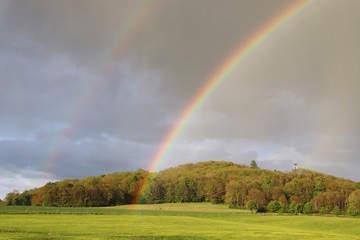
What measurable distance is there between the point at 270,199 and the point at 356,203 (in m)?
32.7

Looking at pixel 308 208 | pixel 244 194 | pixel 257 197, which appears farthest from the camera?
pixel 244 194

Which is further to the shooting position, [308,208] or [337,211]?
[308,208]

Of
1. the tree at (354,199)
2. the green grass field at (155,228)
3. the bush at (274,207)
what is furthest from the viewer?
the tree at (354,199)

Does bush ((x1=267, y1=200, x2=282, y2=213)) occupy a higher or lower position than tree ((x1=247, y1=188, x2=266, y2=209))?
lower

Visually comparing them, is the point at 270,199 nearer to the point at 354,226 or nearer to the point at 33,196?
the point at 354,226

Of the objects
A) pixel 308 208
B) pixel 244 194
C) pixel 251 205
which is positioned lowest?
pixel 308 208

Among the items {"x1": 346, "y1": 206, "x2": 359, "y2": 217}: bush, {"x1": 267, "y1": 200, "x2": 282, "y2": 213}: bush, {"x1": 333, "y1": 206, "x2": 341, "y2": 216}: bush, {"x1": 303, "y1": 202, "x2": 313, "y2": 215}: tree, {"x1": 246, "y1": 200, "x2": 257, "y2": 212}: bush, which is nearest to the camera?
{"x1": 346, "y1": 206, "x2": 359, "y2": 217}: bush

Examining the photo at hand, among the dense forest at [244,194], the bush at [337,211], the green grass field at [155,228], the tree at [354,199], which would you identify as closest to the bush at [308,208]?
the dense forest at [244,194]

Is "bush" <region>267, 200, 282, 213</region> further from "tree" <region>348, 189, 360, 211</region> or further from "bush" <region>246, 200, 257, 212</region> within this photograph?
"tree" <region>348, 189, 360, 211</region>

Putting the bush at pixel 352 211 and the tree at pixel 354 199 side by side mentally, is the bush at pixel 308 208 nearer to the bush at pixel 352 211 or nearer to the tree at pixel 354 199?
the bush at pixel 352 211

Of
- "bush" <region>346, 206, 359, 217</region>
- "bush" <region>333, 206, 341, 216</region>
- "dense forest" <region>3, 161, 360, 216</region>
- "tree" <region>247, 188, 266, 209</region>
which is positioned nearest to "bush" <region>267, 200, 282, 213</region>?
"dense forest" <region>3, 161, 360, 216</region>

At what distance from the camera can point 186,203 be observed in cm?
19550

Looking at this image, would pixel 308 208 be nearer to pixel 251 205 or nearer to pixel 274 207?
pixel 274 207

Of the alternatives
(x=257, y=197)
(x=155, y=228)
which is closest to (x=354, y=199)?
(x=257, y=197)
